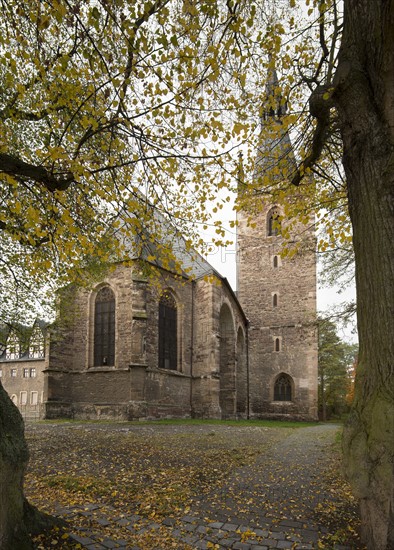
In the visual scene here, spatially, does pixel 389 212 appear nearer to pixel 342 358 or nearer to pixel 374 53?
pixel 374 53

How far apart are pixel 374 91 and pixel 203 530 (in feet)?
14.8

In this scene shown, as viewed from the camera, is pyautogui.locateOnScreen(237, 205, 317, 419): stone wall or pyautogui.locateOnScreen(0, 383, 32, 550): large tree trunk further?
pyautogui.locateOnScreen(237, 205, 317, 419): stone wall

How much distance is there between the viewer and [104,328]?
1936cm

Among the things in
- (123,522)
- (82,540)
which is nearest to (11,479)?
(82,540)

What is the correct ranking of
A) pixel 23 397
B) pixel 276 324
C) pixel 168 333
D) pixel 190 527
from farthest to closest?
1. pixel 23 397
2. pixel 276 324
3. pixel 168 333
4. pixel 190 527

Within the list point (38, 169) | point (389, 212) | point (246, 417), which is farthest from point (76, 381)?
point (389, 212)

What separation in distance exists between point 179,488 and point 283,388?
76.7 feet

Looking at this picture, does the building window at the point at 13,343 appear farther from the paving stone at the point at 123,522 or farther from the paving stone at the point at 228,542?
the paving stone at the point at 228,542

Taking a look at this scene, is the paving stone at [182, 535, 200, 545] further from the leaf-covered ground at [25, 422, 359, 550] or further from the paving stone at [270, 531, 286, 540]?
the paving stone at [270, 531, 286, 540]

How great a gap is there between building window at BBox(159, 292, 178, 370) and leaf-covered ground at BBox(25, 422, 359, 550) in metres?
10.2

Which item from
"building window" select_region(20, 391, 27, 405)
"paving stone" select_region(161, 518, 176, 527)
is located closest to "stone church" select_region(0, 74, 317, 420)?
"paving stone" select_region(161, 518, 176, 527)

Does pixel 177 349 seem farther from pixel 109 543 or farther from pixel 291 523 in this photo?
pixel 109 543

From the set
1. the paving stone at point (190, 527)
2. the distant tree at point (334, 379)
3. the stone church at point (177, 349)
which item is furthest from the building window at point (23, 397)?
the paving stone at point (190, 527)

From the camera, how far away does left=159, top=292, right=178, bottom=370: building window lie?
64.3ft
